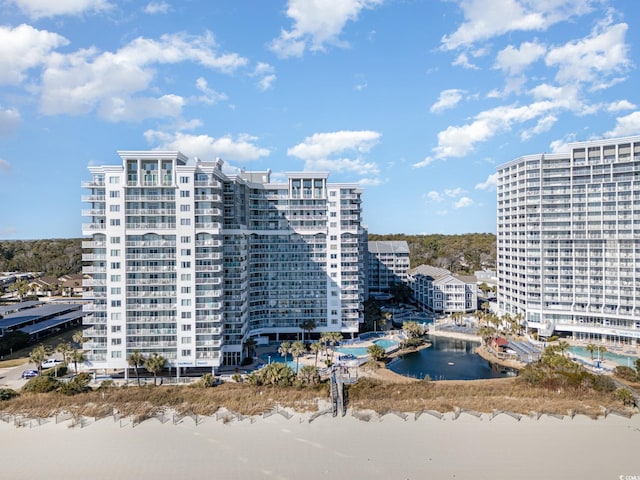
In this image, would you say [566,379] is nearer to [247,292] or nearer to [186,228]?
[247,292]

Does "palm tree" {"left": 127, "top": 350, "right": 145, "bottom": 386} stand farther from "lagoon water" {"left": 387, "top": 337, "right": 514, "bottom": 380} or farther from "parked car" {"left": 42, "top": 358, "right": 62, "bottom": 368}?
"lagoon water" {"left": 387, "top": 337, "right": 514, "bottom": 380}

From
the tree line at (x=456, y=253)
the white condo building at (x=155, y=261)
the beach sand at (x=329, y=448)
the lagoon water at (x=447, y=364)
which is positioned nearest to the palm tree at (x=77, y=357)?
the white condo building at (x=155, y=261)

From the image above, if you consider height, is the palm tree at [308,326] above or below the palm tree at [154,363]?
above

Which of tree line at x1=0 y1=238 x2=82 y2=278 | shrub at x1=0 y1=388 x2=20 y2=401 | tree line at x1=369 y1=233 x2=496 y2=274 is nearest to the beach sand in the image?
shrub at x1=0 y1=388 x2=20 y2=401

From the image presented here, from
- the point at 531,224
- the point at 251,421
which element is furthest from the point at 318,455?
the point at 531,224

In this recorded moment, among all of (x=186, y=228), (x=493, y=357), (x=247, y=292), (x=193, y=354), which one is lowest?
(x=493, y=357)

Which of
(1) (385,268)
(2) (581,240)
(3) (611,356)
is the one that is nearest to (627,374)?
(3) (611,356)

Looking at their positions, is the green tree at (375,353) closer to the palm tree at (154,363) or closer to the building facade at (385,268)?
the palm tree at (154,363)
